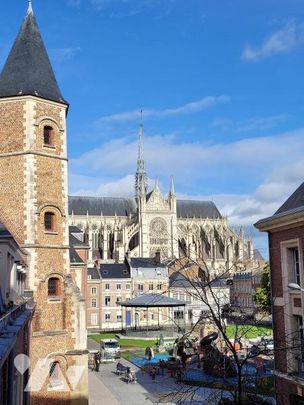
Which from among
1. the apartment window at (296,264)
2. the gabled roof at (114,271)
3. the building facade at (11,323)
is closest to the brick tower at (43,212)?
the building facade at (11,323)

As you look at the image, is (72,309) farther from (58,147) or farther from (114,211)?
(114,211)

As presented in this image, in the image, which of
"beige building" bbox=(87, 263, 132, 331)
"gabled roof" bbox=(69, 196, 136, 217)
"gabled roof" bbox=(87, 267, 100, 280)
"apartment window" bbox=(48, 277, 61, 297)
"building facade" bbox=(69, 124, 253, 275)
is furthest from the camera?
"gabled roof" bbox=(69, 196, 136, 217)

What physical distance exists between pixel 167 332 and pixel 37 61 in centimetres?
3910

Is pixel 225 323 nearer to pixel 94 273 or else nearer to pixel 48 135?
pixel 48 135

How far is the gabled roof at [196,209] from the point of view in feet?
345

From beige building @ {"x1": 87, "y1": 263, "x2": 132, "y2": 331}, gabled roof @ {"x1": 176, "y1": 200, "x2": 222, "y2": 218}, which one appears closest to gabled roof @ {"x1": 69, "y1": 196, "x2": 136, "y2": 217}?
gabled roof @ {"x1": 176, "y1": 200, "x2": 222, "y2": 218}

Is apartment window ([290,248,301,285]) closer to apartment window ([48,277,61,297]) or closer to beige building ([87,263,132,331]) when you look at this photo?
apartment window ([48,277,61,297])

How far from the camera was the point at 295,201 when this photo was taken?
16.9 metres

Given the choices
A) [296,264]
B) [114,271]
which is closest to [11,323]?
[296,264]

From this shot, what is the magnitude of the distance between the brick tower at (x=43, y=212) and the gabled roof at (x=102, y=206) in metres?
75.7

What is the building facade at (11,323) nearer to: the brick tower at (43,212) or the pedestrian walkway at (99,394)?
the brick tower at (43,212)

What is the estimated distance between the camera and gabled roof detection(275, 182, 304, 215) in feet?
54.0

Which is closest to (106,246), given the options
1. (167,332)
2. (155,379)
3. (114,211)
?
(114,211)

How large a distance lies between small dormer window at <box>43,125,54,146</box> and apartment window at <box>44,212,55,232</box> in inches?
123
